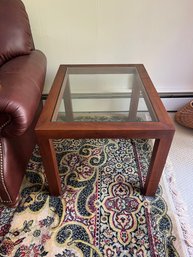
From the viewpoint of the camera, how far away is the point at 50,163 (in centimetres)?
93

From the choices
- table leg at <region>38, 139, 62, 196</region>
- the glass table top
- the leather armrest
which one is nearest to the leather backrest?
the leather armrest

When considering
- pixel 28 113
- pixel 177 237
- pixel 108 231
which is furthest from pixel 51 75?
pixel 177 237

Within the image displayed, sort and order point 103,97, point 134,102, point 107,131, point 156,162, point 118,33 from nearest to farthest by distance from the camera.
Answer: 1. point 107,131
2. point 156,162
3. point 134,102
4. point 103,97
5. point 118,33

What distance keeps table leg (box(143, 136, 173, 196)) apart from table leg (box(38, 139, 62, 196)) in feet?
1.54

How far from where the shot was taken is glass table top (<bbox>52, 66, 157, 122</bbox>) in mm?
950

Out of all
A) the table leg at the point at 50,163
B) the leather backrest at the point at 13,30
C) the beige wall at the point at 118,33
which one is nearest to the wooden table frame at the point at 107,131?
the table leg at the point at 50,163

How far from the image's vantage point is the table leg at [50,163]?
33.8 inches

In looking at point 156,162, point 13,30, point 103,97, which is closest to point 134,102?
point 103,97

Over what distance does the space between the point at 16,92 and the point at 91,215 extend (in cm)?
69

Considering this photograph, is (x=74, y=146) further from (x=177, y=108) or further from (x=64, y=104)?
(x=177, y=108)

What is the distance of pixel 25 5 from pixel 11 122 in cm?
96

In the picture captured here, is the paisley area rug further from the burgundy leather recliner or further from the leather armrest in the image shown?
the leather armrest

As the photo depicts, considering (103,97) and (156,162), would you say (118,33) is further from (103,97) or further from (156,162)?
(156,162)

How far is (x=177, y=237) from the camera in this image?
2.95 ft
